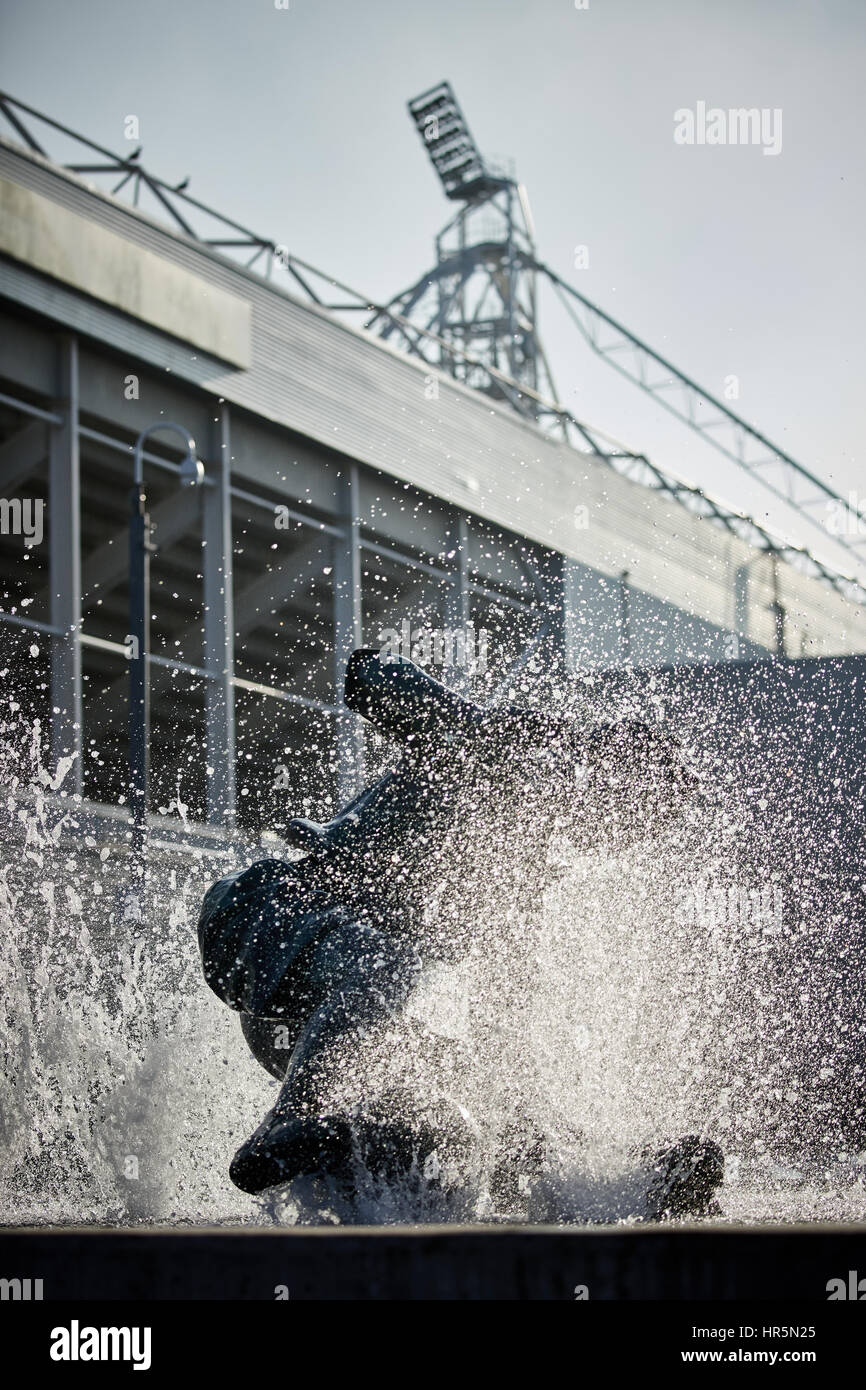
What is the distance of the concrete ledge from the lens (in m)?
2.30

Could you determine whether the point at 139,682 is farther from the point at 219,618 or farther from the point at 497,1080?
the point at 497,1080

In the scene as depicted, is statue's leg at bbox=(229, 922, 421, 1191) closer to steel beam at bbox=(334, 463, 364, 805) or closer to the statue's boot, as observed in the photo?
the statue's boot

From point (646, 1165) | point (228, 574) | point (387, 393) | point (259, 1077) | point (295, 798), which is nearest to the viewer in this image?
point (646, 1165)

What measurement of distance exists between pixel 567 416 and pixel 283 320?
8444mm

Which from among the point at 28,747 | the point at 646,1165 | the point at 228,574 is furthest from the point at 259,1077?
the point at 228,574

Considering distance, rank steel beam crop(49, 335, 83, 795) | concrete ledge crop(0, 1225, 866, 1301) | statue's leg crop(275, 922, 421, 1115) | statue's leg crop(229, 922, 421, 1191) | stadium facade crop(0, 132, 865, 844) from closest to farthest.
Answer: concrete ledge crop(0, 1225, 866, 1301)
statue's leg crop(229, 922, 421, 1191)
statue's leg crop(275, 922, 421, 1115)
steel beam crop(49, 335, 83, 795)
stadium facade crop(0, 132, 865, 844)

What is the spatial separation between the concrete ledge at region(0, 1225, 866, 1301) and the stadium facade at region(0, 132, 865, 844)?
16.2 metres

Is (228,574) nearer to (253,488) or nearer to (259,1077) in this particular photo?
(253,488)

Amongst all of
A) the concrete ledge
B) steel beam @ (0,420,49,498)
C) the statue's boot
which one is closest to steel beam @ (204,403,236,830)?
steel beam @ (0,420,49,498)

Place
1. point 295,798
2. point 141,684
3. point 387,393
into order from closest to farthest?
point 141,684 < point 387,393 < point 295,798

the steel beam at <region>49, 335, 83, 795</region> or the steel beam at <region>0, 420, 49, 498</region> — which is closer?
the steel beam at <region>49, 335, 83, 795</region>

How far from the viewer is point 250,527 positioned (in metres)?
23.1

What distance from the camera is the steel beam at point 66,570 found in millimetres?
18297
